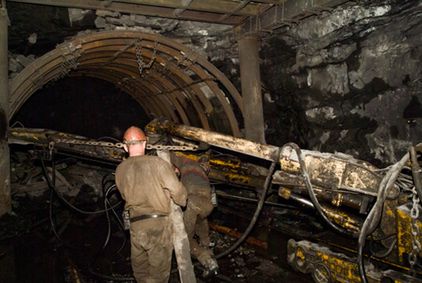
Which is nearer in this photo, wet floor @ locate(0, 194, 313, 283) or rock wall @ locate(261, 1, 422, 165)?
rock wall @ locate(261, 1, 422, 165)

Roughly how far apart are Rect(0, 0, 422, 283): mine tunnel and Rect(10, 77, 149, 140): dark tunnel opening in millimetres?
1928

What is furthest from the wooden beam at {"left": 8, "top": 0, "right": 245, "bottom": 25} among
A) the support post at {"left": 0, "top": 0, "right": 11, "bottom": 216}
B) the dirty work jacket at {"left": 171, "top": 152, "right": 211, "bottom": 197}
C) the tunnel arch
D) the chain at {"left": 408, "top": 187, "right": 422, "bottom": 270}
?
the chain at {"left": 408, "top": 187, "right": 422, "bottom": 270}

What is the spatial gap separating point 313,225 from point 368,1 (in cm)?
389

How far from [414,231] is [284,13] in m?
3.72

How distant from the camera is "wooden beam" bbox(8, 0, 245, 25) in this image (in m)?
4.87

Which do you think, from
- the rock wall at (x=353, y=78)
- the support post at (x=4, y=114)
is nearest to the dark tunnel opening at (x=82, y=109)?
the support post at (x=4, y=114)

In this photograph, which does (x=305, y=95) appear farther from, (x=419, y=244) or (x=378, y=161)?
(x=419, y=244)

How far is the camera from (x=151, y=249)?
4.11m

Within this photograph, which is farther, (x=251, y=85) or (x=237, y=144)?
(x=251, y=85)

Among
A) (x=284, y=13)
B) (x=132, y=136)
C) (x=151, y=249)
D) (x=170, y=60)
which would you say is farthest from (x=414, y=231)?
(x=170, y=60)

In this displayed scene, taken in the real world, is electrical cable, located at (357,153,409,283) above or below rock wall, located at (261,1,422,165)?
below

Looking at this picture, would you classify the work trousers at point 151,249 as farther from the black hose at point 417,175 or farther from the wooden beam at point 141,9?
the wooden beam at point 141,9

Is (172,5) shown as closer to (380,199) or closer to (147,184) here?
(147,184)

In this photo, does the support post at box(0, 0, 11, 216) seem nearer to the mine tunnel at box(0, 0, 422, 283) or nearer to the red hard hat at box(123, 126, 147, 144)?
the mine tunnel at box(0, 0, 422, 283)
